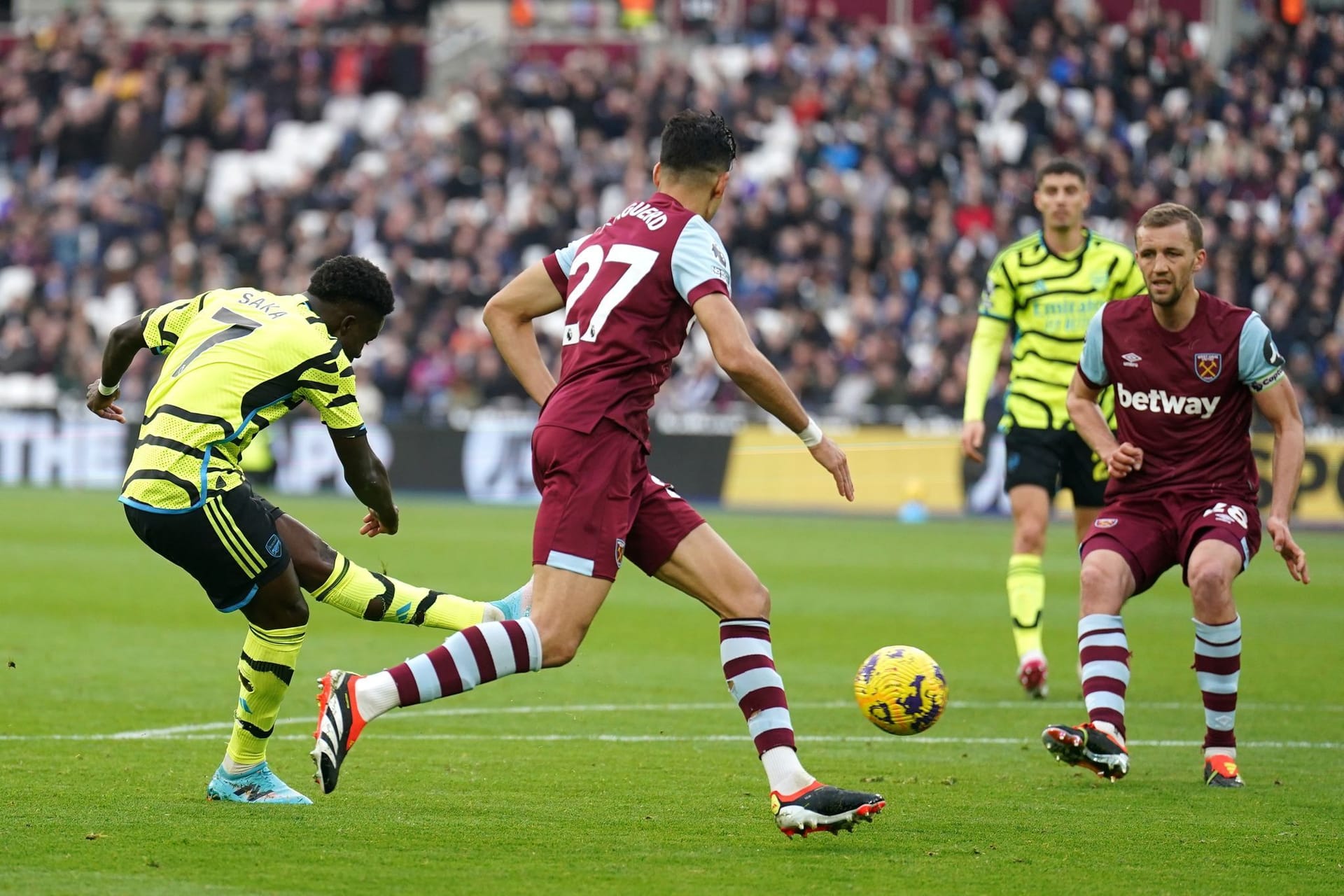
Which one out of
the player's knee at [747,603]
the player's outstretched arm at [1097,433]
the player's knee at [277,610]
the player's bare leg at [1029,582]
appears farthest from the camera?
the player's bare leg at [1029,582]

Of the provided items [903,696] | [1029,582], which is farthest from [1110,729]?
[1029,582]

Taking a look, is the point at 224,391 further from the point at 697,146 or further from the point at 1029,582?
the point at 1029,582

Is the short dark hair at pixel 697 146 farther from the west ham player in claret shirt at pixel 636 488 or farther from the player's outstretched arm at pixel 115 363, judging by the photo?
the player's outstretched arm at pixel 115 363

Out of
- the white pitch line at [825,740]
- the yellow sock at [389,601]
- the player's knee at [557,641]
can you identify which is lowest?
the white pitch line at [825,740]

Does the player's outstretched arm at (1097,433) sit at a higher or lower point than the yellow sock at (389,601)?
higher

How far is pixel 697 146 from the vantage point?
608 centimetres

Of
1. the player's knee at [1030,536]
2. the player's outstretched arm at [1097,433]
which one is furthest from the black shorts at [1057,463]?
the player's outstretched arm at [1097,433]

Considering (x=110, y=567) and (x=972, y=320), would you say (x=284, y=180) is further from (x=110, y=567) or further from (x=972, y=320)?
(x=110, y=567)

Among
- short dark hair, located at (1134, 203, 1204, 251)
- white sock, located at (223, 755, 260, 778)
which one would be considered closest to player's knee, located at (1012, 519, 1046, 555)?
short dark hair, located at (1134, 203, 1204, 251)

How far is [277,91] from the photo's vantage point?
3275cm

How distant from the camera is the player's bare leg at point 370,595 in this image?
259 inches

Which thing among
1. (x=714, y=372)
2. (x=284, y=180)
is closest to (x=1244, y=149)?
(x=714, y=372)

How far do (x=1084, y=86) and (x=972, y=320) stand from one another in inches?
226

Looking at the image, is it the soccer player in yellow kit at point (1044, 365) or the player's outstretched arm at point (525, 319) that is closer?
the player's outstretched arm at point (525, 319)
